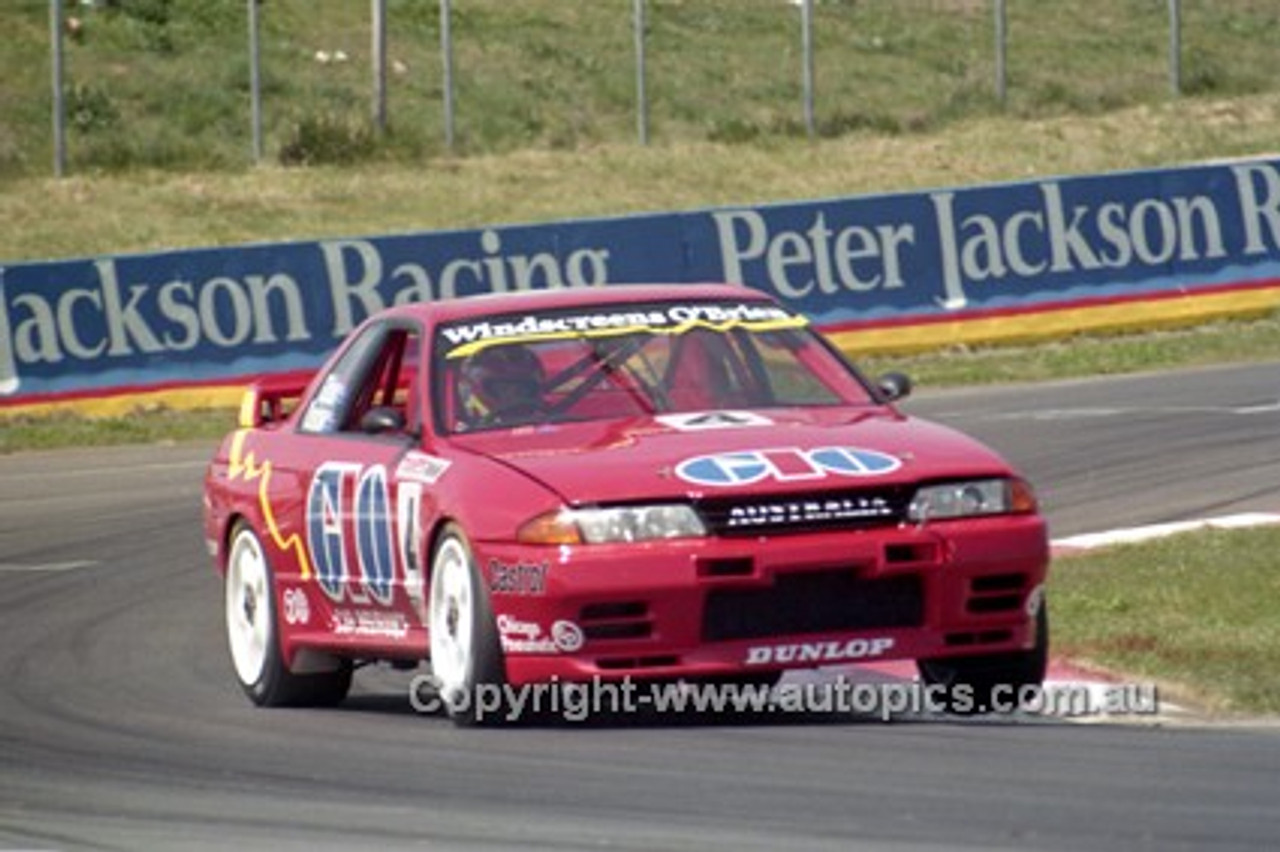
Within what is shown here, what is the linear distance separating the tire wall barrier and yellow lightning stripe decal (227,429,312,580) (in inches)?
547

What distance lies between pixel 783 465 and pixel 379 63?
2779cm

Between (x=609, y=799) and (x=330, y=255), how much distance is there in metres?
18.7

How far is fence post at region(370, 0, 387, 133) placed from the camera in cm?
3712

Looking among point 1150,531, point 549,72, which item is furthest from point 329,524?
point 549,72

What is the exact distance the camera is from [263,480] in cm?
1262

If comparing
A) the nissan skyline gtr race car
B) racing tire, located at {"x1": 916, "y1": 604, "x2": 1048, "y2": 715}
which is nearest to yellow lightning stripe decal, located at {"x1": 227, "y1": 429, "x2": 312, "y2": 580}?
the nissan skyline gtr race car

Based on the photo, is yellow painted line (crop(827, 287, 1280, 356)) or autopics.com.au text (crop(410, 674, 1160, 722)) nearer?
autopics.com.au text (crop(410, 674, 1160, 722))

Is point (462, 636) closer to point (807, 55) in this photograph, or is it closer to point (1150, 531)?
point (1150, 531)

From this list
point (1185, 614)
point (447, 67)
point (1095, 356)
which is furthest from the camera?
point (447, 67)

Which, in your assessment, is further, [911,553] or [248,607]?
[248,607]

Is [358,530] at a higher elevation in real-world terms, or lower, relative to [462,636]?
higher

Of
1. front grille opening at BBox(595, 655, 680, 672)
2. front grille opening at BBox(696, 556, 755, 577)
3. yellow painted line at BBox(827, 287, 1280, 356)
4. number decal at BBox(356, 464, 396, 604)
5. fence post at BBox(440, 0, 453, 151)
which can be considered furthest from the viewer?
fence post at BBox(440, 0, 453, 151)

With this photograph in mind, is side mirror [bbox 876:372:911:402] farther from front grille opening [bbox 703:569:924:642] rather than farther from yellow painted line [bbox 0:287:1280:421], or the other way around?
yellow painted line [bbox 0:287:1280:421]

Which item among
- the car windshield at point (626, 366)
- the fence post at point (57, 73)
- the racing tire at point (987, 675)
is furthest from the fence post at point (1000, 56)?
the racing tire at point (987, 675)
